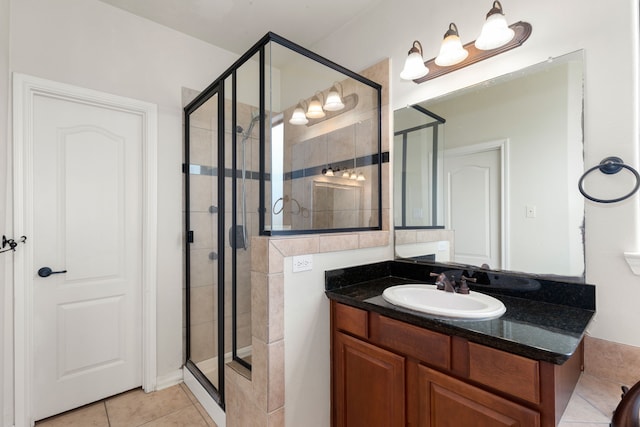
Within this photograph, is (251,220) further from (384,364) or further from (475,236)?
(475,236)

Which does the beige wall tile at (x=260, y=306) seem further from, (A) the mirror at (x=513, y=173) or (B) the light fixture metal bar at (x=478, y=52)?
(B) the light fixture metal bar at (x=478, y=52)

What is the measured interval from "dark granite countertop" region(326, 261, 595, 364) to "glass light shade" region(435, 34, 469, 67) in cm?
113

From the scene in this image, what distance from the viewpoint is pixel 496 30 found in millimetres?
1352

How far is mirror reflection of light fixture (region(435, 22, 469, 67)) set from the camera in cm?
150

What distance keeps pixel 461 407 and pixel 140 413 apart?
6.86 feet

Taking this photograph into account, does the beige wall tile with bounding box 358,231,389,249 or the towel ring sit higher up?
the towel ring

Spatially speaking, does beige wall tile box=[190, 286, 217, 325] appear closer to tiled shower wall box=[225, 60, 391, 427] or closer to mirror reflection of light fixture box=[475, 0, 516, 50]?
tiled shower wall box=[225, 60, 391, 427]

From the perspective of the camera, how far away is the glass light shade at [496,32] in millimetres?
1342

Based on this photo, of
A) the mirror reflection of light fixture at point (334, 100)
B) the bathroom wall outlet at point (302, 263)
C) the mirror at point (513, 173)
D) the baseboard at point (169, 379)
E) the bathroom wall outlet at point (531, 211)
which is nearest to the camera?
the mirror at point (513, 173)

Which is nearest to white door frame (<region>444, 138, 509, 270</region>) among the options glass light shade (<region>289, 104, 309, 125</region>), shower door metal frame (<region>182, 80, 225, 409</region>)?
glass light shade (<region>289, 104, 309, 125</region>)

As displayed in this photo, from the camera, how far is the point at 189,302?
8.00 ft

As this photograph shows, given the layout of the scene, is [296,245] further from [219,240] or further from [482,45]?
[482,45]

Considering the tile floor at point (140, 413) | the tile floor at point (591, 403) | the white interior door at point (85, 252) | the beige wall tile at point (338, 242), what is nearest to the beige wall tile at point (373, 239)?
the beige wall tile at point (338, 242)

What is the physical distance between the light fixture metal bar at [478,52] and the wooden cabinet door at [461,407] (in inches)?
60.9
